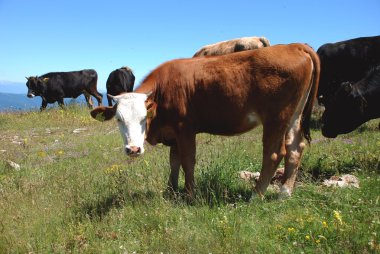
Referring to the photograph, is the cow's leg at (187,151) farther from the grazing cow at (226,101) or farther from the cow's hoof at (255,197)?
the cow's hoof at (255,197)

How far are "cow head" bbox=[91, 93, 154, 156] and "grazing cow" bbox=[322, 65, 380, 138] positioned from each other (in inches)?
149

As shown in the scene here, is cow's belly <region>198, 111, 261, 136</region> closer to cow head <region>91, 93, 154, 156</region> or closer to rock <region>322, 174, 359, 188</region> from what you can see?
cow head <region>91, 93, 154, 156</region>

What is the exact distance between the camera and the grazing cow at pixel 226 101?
16.0 feet

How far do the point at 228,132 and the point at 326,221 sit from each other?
189 centimetres

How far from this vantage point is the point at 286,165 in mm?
5391

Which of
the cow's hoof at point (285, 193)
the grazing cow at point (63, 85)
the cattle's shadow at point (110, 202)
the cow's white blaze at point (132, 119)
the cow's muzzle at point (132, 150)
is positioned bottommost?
the grazing cow at point (63, 85)

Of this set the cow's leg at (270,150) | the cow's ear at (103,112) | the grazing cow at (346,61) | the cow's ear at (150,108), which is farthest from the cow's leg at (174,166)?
the grazing cow at (346,61)

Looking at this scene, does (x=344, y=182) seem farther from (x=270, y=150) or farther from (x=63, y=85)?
(x=63, y=85)

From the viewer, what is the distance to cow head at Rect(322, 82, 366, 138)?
6637mm

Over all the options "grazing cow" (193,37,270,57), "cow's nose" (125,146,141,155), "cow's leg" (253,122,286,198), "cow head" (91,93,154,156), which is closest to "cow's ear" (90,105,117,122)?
"cow head" (91,93,154,156)

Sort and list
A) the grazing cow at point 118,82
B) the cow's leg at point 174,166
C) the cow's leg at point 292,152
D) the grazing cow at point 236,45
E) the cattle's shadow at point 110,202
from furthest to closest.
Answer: the grazing cow at point 118,82, the grazing cow at point 236,45, the cow's leg at point 174,166, the cow's leg at point 292,152, the cattle's shadow at point 110,202

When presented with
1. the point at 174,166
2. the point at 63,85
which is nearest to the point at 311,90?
the point at 174,166

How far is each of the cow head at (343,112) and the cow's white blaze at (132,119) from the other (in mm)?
3891

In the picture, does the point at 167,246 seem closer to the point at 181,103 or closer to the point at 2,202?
the point at 181,103
